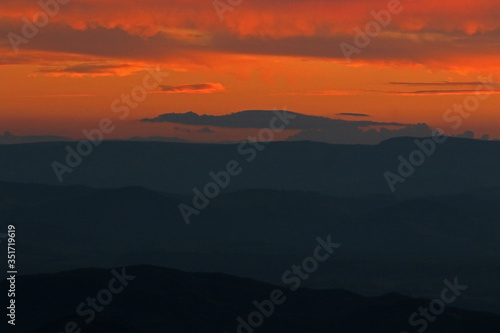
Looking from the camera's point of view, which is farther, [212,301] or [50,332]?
[212,301]

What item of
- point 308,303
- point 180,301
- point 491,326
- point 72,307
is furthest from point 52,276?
A: point 491,326

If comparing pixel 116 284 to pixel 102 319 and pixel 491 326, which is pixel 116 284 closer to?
pixel 102 319

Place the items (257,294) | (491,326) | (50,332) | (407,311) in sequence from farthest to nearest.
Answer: (257,294) → (407,311) → (491,326) → (50,332)

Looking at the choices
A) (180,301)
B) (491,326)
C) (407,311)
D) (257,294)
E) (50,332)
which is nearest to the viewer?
(50,332)

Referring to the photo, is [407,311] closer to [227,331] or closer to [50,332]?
[227,331]

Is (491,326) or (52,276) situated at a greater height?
(52,276)

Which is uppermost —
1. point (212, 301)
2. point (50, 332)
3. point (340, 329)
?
point (212, 301)
